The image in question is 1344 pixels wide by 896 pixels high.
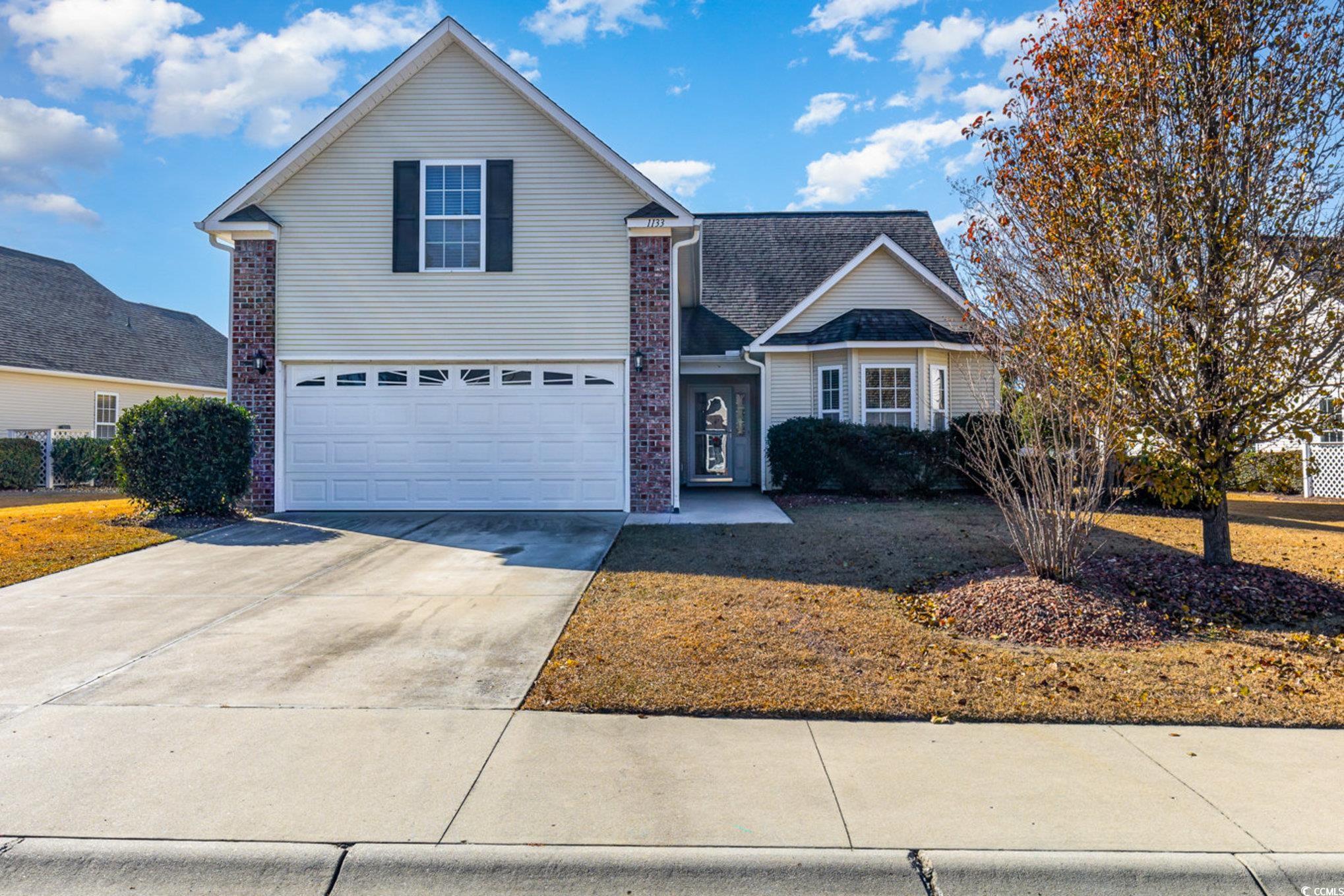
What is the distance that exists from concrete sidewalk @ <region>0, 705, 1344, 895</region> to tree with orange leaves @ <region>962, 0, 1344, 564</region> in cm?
405

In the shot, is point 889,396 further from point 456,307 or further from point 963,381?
point 456,307

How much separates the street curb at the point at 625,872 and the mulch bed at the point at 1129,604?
145 inches

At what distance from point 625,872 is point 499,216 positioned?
11361 millimetres

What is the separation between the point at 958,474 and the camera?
50.4ft

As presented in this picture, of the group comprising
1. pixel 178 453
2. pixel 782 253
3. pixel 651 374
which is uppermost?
pixel 782 253

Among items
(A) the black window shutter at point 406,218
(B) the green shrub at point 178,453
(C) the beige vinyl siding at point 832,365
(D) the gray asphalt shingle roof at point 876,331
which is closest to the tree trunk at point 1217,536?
(D) the gray asphalt shingle roof at point 876,331

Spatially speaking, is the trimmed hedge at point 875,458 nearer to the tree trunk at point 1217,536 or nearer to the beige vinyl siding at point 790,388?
the beige vinyl siding at point 790,388

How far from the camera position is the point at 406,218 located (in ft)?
42.3

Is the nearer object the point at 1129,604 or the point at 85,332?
the point at 1129,604

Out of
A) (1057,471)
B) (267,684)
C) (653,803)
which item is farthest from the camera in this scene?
(1057,471)

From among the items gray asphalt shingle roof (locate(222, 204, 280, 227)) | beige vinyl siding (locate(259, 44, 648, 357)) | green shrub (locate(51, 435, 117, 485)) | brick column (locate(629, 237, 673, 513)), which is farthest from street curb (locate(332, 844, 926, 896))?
green shrub (locate(51, 435, 117, 485))

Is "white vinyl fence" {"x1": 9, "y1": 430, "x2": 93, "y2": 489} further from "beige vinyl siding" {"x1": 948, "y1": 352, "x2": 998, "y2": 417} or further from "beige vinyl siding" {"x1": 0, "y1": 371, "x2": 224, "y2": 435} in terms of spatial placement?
"beige vinyl siding" {"x1": 948, "y1": 352, "x2": 998, "y2": 417}

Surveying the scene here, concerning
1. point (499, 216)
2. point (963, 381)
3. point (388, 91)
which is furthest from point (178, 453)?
point (963, 381)

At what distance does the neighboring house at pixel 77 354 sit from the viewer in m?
20.9
